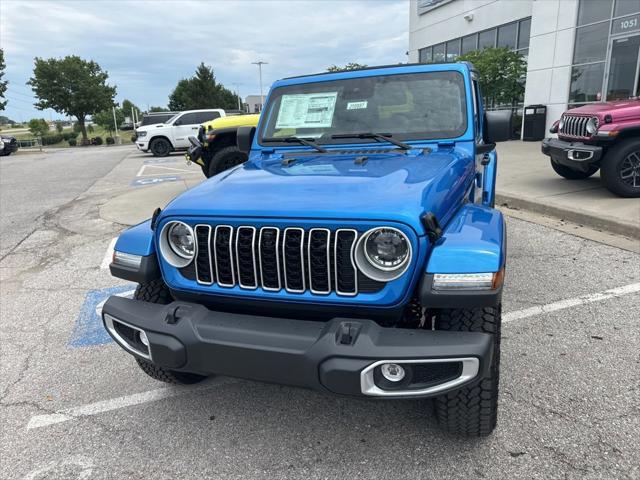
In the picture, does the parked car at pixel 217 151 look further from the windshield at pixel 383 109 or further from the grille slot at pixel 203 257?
the grille slot at pixel 203 257

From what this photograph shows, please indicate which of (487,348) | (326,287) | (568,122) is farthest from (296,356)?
(568,122)

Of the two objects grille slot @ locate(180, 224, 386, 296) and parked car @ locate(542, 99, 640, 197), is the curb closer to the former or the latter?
parked car @ locate(542, 99, 640, 197)

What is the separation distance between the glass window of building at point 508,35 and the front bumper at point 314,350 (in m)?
18.3

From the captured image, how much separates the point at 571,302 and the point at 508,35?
16.9m

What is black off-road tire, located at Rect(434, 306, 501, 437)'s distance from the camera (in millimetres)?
2006

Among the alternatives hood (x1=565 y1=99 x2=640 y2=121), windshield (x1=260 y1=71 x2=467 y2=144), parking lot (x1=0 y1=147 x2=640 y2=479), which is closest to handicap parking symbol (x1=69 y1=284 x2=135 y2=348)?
parking lot (x1=0 y1=147 x2=640 y2=479)

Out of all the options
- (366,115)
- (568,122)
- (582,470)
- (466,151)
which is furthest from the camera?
(568,122)

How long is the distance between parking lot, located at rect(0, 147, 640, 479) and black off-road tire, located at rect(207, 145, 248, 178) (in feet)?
13.4

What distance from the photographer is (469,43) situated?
787 inches

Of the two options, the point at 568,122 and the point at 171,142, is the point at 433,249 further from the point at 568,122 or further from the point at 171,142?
the point at 171,142

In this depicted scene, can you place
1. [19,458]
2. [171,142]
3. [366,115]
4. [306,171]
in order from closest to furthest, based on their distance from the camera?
[19,458], [306,171], [366,115], [171,142]

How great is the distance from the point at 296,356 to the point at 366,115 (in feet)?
6.43

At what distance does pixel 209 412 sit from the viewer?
8.84 ft

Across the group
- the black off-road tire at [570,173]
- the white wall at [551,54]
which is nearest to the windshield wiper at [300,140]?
the black off-road tire at [570,173]
